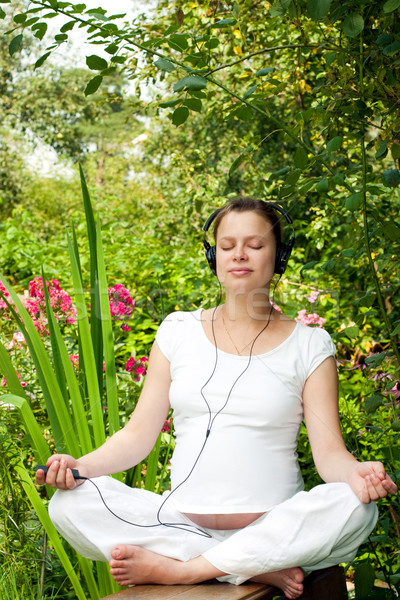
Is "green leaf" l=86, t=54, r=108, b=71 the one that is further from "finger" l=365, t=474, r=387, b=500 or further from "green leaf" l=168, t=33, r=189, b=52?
"finger" l=365, t=474, r=387, b=500

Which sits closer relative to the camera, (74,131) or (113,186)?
(113,186)

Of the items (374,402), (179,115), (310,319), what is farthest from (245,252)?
(310,319)

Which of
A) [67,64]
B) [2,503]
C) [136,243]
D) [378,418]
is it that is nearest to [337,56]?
[378,418]

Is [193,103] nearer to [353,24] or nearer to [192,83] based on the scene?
[192,83]

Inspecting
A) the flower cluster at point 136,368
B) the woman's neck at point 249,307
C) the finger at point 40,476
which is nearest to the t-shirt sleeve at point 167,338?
the woman's neck at point 249,307

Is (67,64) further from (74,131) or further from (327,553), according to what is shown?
(327,553)

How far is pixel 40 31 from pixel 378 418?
66.7 inches

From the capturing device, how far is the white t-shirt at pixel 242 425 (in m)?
1.69

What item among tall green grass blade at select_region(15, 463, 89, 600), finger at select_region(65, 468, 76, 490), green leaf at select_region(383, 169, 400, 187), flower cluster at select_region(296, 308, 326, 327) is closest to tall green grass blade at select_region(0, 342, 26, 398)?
tall green grass blade at select_region(15, 463, 89, 600)

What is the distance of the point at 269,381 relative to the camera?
175 cm

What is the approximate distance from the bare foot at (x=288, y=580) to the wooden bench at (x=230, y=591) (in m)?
0.02

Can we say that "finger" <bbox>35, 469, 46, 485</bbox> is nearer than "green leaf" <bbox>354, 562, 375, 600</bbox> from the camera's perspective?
Yes

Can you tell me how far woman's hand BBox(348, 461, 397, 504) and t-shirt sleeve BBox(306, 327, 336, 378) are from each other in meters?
0.36

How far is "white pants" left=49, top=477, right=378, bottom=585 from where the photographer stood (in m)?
1.45
